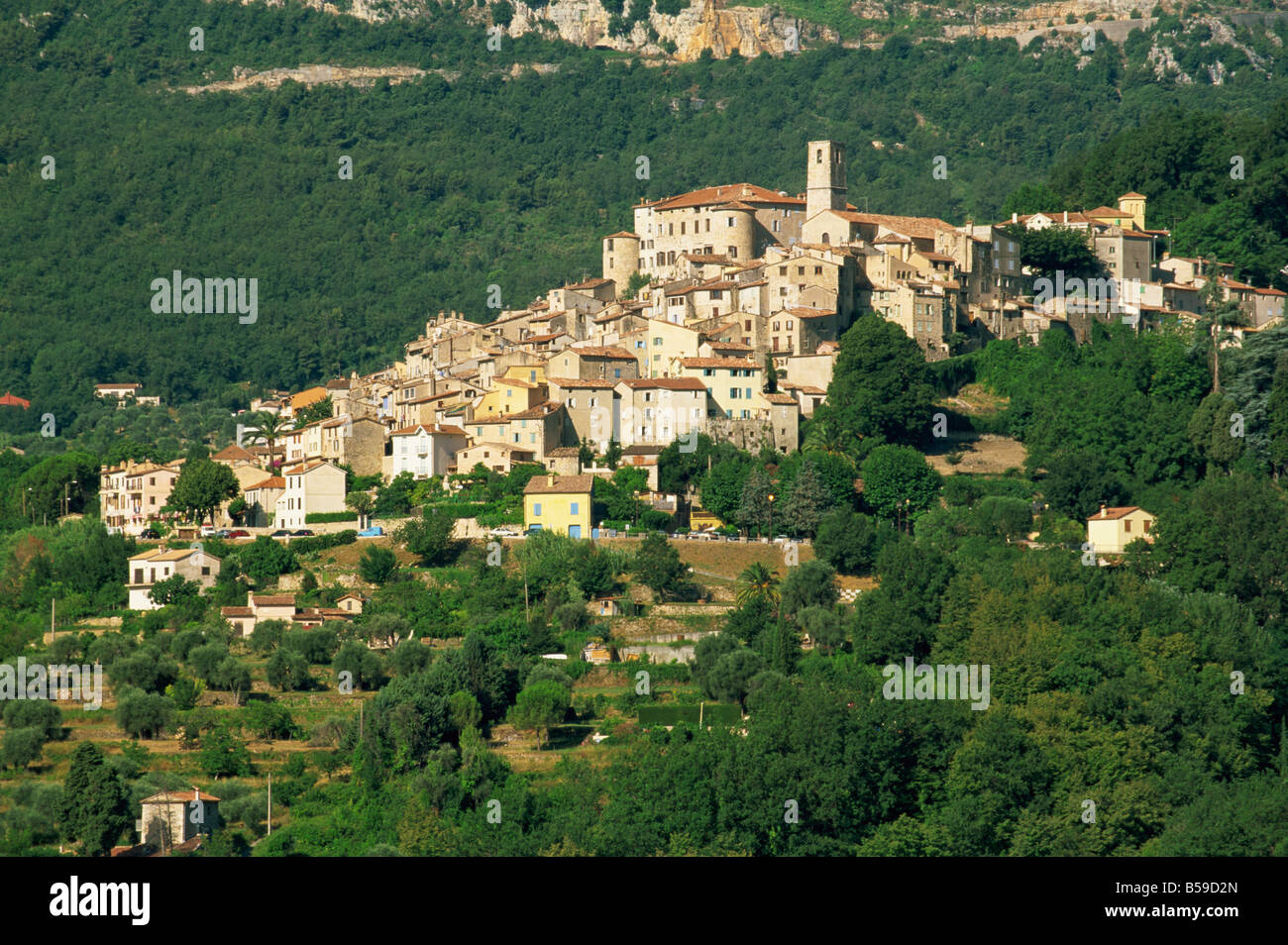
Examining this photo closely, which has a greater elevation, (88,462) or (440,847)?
(88,462)

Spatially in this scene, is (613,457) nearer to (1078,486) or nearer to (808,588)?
(808,588)

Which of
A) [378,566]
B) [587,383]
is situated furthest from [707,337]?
[378,566]

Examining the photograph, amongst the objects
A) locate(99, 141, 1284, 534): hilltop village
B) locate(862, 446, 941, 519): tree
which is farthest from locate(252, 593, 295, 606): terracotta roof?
locate(862, 446, 941, 519): tree

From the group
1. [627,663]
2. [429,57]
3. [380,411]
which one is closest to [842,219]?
[380,411]

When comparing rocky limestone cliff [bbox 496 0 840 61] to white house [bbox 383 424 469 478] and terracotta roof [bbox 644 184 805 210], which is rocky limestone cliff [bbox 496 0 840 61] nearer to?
terracotta roof [bbox 644 184 805 210]

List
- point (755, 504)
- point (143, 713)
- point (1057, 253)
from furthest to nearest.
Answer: point (1057, 253) → point (755, 504) → point (143, 713)
